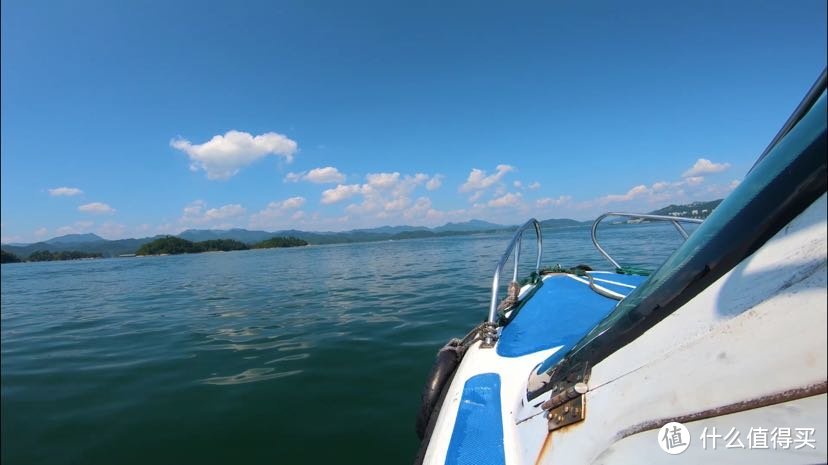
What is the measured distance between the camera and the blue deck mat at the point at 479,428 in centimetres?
193

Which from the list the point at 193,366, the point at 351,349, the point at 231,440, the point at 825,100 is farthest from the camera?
the point at 351,349

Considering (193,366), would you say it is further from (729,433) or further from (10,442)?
(729,433)

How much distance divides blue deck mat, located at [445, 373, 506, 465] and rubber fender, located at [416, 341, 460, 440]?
362 mm

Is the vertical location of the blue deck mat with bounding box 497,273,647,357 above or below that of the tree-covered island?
below

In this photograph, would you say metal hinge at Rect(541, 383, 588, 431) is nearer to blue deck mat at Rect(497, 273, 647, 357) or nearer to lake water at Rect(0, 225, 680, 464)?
blue deck mat at Rect(497, 273, 647, 357)

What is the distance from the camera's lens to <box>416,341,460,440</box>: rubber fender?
2925 millimetres

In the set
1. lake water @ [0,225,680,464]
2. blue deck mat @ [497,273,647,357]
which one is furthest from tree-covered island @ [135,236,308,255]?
blue deck mat @ [497,273,647,357]

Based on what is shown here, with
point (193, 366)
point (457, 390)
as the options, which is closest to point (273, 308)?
point (193, 366)

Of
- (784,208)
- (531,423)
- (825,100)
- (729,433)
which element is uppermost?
(825,100)

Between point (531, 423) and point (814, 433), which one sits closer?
point (814, 433)

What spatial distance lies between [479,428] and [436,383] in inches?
36.3

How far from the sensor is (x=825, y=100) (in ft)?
3.04

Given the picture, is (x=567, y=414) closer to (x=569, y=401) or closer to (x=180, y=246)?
(x=569, y=401)

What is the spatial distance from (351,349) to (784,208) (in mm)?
5853
